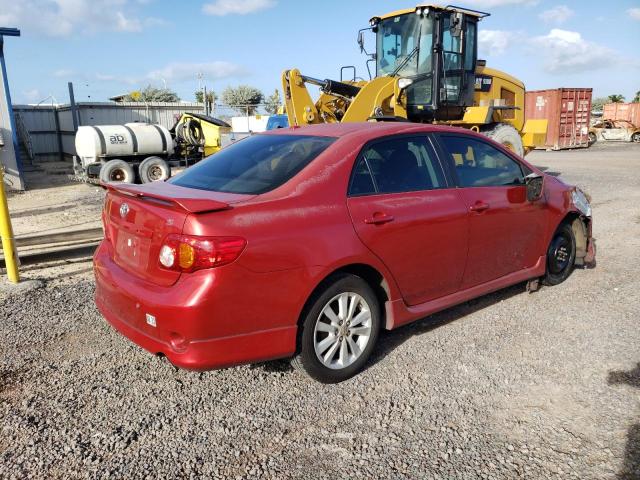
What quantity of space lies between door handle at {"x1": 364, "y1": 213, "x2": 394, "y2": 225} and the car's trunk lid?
82cm

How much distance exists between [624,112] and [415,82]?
30214mm

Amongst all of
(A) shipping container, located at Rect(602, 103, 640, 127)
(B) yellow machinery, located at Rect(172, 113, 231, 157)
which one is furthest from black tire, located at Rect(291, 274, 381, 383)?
(A) shipping container, located at Rect(602, 103, 640, 127)

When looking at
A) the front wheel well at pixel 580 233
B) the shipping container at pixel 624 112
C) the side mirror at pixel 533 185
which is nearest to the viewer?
the side mirror at pixel 533 185

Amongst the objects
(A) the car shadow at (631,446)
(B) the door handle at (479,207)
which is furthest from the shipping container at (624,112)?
(A) the car shadow at (631,446)

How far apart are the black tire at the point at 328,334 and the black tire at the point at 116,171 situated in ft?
40.8

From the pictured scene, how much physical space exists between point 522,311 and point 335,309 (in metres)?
2.18

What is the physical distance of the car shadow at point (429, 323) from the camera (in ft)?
12.9

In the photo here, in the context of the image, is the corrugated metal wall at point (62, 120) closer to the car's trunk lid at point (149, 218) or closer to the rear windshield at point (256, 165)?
the rear windshield at point (256, 165)

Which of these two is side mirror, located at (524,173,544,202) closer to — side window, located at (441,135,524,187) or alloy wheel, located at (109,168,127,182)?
side window, located at (441,135,524,187)

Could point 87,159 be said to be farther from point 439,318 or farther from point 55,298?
point 439,318

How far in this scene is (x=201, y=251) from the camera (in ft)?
9.21

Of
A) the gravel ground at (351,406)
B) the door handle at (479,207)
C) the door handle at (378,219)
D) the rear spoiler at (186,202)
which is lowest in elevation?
the gravel ground at (351,406)

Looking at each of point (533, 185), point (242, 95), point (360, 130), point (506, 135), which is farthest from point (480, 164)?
point (242, 95)

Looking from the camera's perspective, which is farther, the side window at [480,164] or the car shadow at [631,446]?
the side window at [480,164]
